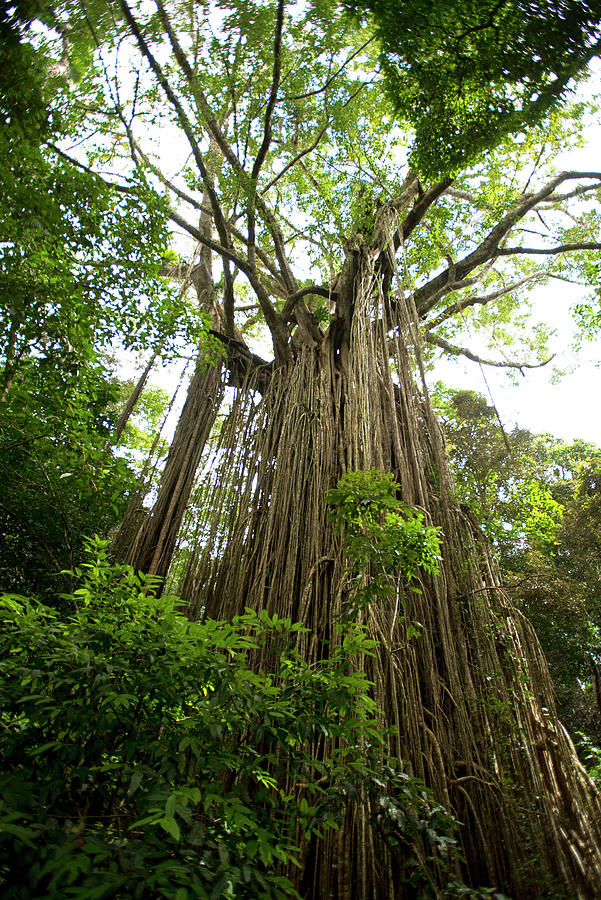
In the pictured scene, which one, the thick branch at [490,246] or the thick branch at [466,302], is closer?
the thick branch at [490,246]

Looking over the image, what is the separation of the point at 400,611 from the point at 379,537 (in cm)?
91

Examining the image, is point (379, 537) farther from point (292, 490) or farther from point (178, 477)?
point (178, 477)

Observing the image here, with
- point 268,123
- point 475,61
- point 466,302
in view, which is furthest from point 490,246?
point 475,61

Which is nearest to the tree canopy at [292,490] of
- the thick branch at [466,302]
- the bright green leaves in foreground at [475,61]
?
the bright green leaves in foreground at [475,61]

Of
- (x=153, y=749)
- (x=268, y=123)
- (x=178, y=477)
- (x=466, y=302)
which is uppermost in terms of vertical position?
(x=466, y=302)

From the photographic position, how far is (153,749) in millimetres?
1229

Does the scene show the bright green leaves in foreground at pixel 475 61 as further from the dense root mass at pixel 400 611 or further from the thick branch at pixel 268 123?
the dense root mass at pixel 400 611

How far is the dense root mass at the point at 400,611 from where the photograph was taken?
2.06 m

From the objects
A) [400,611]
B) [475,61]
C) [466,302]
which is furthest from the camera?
[466,302]

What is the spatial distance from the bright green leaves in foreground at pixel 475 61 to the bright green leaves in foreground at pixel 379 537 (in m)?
1.68

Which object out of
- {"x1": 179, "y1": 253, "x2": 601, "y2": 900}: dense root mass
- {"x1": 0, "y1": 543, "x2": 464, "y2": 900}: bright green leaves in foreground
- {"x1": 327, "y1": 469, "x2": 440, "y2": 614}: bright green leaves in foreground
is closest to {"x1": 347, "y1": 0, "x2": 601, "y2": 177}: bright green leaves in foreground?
{"x1": 179, "y1": 253, "x2": 601, "y2": 900}: dense root mass

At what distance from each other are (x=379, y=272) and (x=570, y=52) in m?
3.06

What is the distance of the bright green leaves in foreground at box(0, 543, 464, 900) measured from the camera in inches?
39.0

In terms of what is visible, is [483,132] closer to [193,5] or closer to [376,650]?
[193,5]
